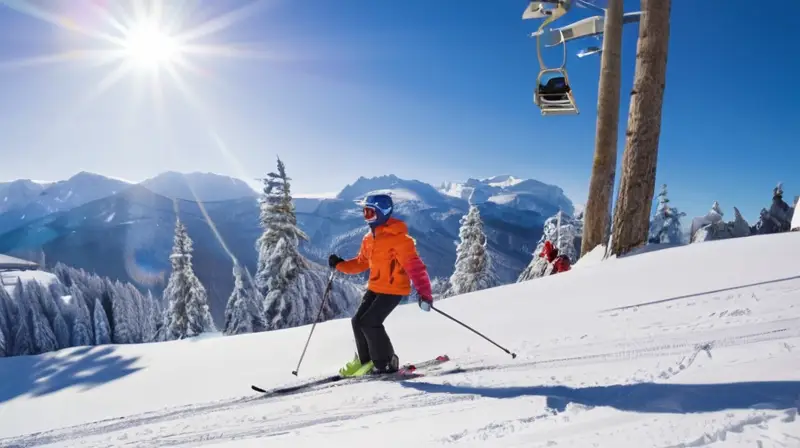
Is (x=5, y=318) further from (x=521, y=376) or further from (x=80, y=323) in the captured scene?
(x=521, y=376)

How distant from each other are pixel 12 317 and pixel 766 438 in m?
27.9

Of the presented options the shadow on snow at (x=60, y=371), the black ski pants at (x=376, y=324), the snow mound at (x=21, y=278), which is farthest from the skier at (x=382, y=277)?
the snow mound at (x=21, y=278)

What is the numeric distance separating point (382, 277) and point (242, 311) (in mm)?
18808

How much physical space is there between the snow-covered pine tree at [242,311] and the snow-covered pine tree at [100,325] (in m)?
9.20

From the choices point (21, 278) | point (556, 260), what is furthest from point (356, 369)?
point (21, 278)

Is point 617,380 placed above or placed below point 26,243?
below

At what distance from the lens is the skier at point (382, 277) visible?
3.94 m

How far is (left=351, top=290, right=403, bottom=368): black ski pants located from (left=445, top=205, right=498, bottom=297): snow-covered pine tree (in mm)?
21037

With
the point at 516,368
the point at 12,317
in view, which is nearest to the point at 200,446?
the point at 516,368

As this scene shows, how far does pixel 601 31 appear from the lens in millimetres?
8906

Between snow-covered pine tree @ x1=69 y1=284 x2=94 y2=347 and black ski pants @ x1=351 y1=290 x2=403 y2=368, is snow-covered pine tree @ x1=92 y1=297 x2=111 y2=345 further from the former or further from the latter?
black ski pants @ x1=351 y1=290 x2=403 y2=368

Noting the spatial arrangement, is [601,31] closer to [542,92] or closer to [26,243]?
[542,92]

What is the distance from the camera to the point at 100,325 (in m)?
24.7

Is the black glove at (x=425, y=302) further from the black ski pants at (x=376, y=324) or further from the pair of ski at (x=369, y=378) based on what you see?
the pair of ski at (x=369, y=378)
